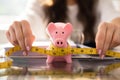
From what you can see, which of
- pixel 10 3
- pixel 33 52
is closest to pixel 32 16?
pixel 10 3

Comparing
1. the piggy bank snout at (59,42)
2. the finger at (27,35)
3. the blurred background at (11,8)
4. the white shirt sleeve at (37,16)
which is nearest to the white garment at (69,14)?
the white shirt sleeve at (37,16)

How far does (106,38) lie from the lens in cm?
90

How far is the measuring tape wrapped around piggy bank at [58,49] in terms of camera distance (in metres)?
0.82

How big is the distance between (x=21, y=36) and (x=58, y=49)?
14cm

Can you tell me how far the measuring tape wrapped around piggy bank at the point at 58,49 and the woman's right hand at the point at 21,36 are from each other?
2 centimetres

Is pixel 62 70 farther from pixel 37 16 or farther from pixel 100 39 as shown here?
pixel 37 16

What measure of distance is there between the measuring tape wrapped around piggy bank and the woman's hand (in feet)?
0.07

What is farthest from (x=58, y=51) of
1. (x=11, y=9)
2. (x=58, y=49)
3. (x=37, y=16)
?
(x=11, y=9)

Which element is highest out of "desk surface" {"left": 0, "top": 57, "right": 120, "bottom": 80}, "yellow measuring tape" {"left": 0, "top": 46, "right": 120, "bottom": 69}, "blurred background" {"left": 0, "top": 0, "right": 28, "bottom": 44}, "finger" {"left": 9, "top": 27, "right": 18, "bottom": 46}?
"blurred background" {"left": 0, "top": 0, "right": 28, "bottom": 44}

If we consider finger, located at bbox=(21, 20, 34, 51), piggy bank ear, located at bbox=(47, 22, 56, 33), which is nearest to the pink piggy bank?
piggy bank ear, located at bbox=(47, 22, 56, 33)

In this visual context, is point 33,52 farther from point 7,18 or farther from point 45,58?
point 7,18

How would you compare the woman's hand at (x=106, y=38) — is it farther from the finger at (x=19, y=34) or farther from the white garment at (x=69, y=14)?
the white garment at (x=69, y=14)

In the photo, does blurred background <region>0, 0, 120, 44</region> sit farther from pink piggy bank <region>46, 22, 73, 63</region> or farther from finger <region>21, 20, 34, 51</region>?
pink piggy bank <region>46, 22, 73, 63</region>

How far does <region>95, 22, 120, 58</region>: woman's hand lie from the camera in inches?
34.9
